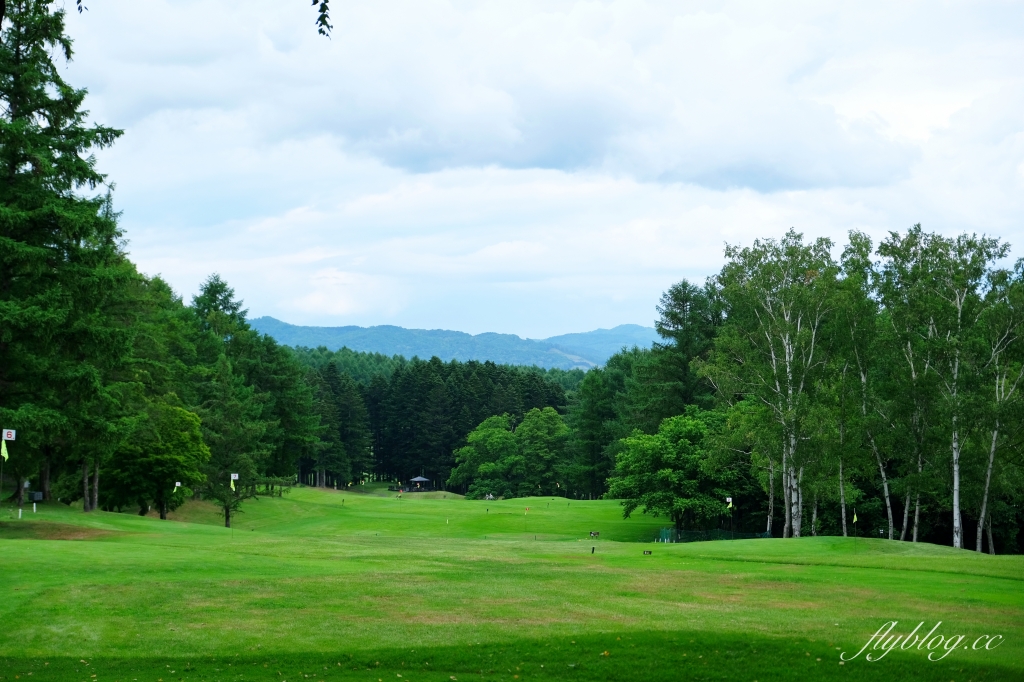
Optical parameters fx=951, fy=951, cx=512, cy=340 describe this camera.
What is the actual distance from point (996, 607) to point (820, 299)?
30.9 m

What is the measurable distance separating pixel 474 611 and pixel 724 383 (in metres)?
37.8

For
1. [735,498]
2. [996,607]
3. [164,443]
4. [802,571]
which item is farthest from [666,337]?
[996,607]

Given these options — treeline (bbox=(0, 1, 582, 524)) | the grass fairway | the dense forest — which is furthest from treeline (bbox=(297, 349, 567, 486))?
the grass fairway

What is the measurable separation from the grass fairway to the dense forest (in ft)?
23.6

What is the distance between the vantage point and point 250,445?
70.2 meters

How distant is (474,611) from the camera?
22.2 m

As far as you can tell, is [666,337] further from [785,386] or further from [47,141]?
[47,141]

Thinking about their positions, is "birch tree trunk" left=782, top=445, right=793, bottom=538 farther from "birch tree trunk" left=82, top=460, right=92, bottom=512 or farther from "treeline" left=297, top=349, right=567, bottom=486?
"treeline" left=297, top=349, right=567, bottom=486

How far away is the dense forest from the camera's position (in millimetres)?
33531

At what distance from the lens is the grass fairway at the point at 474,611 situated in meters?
17.5

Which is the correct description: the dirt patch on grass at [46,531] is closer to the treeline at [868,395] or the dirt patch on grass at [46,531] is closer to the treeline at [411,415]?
the treeline at [868,395]

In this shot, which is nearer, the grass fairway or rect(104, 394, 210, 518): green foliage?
the grass fairway

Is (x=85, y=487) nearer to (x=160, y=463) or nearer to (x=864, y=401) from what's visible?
(x=160, y=463)

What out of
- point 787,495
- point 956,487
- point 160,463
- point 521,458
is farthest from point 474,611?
point 521,458
